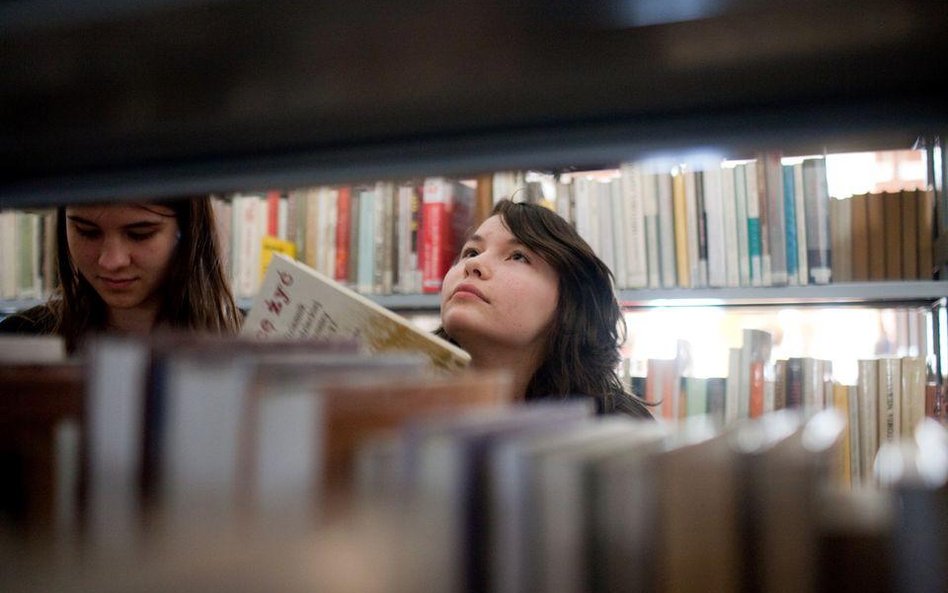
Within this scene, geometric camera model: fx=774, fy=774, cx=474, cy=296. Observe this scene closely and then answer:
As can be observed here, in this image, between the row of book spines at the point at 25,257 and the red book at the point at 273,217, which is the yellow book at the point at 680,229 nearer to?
the red book at the point at 273,217

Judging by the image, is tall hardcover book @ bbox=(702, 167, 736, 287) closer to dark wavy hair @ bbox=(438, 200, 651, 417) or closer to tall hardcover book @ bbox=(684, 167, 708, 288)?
tall hardcover book @ bbox=(684, 167, 708, 288)

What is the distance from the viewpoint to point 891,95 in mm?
539

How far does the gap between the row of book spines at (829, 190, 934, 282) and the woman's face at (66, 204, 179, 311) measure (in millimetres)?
1412

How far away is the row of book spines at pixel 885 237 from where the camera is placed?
1.73 metres

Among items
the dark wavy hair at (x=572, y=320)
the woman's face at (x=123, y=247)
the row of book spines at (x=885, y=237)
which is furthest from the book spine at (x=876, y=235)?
the woman's face at (x=123, y=247)

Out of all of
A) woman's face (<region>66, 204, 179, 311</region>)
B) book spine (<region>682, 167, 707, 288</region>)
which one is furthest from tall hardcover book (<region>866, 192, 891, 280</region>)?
woman's face (<region>66, 204, 179, 311</region>)

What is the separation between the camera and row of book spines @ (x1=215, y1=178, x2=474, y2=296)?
2020 millimetres

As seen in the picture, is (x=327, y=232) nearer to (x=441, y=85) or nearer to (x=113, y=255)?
(x=113, y=255)

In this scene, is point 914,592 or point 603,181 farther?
point 603,181

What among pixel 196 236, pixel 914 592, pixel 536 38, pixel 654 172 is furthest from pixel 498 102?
pixel 654 172

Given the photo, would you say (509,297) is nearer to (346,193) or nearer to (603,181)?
(603,181)

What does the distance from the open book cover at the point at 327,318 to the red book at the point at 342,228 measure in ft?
4.00

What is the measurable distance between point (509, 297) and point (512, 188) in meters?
0.66

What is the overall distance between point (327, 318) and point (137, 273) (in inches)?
21.2
